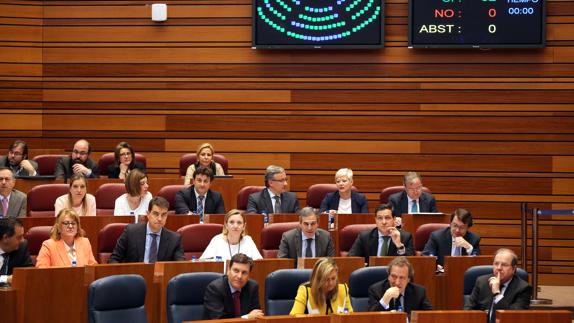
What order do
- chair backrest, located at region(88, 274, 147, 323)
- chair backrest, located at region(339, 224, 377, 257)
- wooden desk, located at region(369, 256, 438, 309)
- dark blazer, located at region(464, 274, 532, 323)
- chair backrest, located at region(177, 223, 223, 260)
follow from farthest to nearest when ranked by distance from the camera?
chair backrest, located at region(339, 224, 377, 257), chair backrest, located at region(177, 223, 223, 260), wooden desk, located at region(369, 256, 438, 309), dark blazer, located at region(464, 274, 532, 323), chair backrest, located at region(88, 274, 147, 323)

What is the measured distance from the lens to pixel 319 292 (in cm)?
614

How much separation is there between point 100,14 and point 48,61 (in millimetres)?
715

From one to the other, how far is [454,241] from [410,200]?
1250mm

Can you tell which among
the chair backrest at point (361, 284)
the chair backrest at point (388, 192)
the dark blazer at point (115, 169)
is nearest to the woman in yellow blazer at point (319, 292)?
the chair backrest at point (361, 284)

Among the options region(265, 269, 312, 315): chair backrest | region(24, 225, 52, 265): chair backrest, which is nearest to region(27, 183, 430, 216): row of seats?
region(24, 225, 52, 265): chair backrest

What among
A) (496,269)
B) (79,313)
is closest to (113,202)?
(79,313)

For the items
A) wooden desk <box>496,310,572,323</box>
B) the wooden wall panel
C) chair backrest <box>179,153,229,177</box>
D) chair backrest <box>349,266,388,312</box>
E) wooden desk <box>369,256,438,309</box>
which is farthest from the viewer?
the wooden wall panel

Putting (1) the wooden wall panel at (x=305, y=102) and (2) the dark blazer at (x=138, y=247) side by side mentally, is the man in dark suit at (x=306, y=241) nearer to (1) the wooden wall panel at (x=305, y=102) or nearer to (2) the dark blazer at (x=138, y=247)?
(2) the dark blazer at (x=138, y=247)

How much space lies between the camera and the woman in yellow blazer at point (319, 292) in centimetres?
611

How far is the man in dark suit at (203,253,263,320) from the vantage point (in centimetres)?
608

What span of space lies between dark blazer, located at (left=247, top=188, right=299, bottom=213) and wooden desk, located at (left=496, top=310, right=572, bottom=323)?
11.4ft

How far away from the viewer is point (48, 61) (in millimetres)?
10930

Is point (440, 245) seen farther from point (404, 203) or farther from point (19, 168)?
point (19, 168)

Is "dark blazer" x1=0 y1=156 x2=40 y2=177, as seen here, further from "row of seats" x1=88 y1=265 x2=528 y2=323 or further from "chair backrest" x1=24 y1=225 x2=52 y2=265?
"row of seats" x1=88 y1=265 x2=528 y2=323
